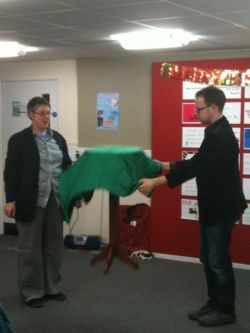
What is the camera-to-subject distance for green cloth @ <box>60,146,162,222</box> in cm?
231

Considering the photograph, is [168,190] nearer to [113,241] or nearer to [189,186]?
[189,186]

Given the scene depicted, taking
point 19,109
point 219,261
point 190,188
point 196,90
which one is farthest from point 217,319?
point 19,109

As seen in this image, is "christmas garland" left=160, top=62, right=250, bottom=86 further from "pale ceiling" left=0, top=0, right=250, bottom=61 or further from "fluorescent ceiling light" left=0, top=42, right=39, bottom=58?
"fluorescent ceiling light" left=0, top=42, right=39, bottom=58

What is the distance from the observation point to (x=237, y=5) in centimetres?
289

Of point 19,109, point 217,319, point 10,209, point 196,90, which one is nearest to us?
point 217,319

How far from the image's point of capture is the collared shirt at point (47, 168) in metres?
3.63

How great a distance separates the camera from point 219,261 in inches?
127

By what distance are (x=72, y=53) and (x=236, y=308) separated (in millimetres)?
2793

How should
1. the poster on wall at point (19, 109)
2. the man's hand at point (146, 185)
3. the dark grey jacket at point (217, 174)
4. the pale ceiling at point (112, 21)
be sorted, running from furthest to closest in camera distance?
the poster on wall at point (19, 109) → the dark grey jacket at point (217, 174) → the pale ceiling at point (112, 21) → the man's hand at point (146, 185)

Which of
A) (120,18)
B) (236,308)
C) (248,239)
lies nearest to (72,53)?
(120,18)

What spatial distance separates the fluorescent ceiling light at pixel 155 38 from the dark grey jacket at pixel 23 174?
3.58 feet

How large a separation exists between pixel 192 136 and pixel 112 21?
1782 mm

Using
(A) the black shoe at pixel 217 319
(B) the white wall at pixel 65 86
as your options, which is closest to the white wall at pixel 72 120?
(B) the white wall at pixel 65 86

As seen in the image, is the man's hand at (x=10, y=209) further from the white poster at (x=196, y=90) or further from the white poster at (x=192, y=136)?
the white poster at (x=196, y=90)
